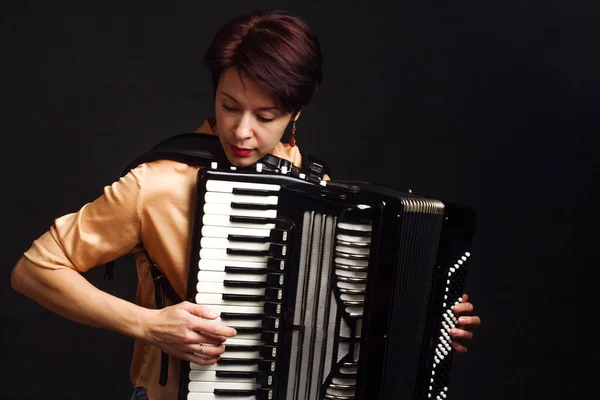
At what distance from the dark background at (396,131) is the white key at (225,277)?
5.32ft

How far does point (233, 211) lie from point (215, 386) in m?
0.47

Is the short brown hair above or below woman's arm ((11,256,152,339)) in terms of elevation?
above

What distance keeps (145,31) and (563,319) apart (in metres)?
2.35

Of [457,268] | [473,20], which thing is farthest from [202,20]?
[457,268]

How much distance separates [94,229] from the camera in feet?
7.00

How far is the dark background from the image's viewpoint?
3.57 metres

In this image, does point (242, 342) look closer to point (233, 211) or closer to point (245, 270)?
point (245, 270)

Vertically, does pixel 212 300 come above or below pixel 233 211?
below

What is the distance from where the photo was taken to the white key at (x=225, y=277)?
2131 mm

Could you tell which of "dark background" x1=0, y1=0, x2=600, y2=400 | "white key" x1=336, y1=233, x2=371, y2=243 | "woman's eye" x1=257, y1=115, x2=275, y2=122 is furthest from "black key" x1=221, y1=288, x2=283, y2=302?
"dark background" x1=0, y1=0, x2=600, y2=400

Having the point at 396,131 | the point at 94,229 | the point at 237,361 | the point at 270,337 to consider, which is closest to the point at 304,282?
the point at 270,337

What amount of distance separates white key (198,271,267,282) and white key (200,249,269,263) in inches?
1.5

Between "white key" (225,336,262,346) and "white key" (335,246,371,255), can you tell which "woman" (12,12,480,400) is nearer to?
"white key" (225,336,262,346)

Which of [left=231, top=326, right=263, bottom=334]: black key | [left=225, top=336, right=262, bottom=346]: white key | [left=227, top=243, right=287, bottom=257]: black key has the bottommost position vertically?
[left=225, top=336, right=262, bottom=346]: white key
